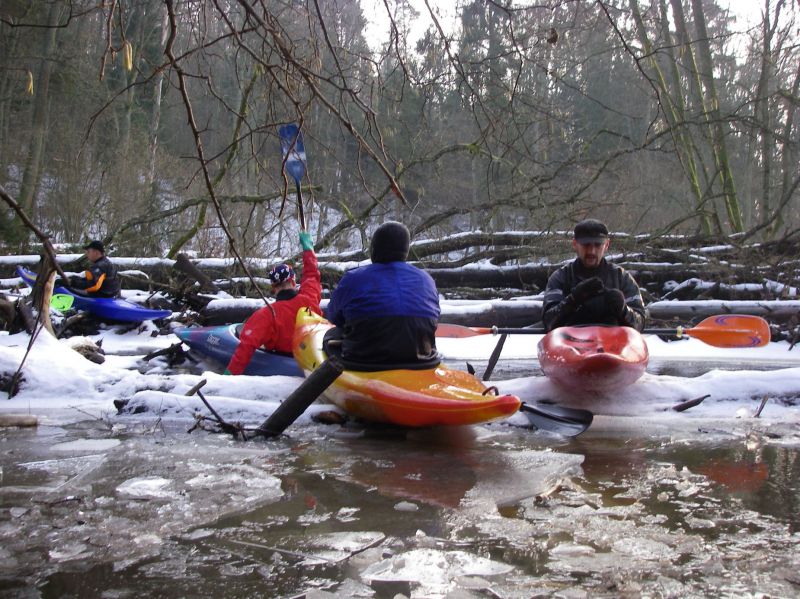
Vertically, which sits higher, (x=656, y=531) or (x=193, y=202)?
(x=193, y=202)

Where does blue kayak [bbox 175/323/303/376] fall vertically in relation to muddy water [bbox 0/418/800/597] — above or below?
above

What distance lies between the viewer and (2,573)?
7.25 ft

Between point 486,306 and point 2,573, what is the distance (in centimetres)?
814

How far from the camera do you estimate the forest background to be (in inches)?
131

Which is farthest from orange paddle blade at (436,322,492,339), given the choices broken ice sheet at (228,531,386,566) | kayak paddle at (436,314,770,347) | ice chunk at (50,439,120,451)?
broken ice sheet at (228,531,386,566)

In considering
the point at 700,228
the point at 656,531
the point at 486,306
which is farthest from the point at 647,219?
the point at 656,531

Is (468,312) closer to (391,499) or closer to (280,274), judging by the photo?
(280,274)

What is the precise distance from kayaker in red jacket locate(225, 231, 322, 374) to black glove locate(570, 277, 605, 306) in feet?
7.44

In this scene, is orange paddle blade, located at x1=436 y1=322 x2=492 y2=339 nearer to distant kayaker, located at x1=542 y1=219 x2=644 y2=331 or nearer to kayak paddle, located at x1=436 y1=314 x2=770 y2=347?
kayak paddle, located at x1=436 y1=314 x2=770 y2=347

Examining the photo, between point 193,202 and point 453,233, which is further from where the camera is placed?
point 453,233

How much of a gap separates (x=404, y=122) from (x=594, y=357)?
7.46 ft

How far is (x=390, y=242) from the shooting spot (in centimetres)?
481

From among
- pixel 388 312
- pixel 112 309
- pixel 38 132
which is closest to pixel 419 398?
pixel 388 312

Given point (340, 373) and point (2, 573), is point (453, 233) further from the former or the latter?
point (2, 573)
